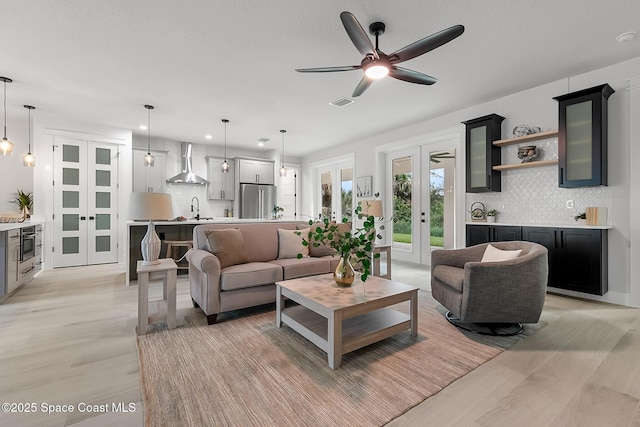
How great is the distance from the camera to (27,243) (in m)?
4.02

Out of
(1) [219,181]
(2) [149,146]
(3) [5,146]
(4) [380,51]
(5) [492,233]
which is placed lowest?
(5) [492,233]

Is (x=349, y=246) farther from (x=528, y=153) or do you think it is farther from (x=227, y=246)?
(x=528, y=153)

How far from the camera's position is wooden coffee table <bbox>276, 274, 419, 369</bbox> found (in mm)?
1973

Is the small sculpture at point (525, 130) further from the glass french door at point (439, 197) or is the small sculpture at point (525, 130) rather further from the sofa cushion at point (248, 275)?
the sofa cushion at point (248, 275)

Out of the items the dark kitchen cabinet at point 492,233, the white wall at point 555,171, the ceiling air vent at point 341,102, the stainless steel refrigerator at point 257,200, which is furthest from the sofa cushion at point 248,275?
the stainless steel refrigerator at point 257,200

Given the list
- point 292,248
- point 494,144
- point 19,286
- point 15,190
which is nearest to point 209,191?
point 15,190

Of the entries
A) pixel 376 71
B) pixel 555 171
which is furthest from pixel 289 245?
pixel 555 171

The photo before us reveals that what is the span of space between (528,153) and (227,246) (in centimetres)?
411

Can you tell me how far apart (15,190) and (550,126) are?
8.82 m

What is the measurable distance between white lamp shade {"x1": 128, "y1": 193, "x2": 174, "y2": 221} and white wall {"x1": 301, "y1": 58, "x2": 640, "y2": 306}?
4414 millimetres

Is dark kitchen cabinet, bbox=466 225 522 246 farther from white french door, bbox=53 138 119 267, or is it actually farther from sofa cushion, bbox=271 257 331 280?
white french door, bbox=53 138 119 267

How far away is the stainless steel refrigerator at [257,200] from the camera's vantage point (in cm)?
752

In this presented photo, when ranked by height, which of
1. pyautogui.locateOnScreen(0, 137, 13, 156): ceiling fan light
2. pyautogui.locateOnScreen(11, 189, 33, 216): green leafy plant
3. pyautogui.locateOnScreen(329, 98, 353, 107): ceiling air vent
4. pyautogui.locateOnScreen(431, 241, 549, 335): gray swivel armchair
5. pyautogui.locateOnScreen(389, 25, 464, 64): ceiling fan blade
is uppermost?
pyautogui.locateOnScreen(329, 98, 353, 107): ceiling air vent

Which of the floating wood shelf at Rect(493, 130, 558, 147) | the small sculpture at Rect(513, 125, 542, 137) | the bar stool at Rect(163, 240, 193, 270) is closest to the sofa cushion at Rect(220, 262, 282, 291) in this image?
the bar stool at Rect(163, 240, 193, 270)
